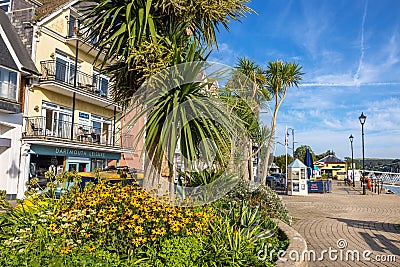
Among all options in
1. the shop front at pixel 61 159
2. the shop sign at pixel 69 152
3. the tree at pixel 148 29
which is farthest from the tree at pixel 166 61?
the shop sign at pixel 69 152

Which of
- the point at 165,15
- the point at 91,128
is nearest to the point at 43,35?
the point at 91,128

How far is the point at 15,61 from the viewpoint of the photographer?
15.6m

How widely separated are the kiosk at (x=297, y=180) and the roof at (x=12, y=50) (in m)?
15.5

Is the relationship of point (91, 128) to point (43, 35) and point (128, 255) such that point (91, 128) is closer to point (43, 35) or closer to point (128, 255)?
point (43, 35)

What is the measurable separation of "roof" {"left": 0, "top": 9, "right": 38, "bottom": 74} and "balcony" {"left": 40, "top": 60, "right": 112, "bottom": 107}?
2.19ft

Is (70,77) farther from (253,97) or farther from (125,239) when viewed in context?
(125,239)

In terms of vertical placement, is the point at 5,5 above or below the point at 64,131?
above

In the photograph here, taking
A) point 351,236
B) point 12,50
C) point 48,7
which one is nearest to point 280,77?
point 351,236

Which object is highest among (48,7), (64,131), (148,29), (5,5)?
(48,7)

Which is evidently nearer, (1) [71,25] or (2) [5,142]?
(2) [5,142]

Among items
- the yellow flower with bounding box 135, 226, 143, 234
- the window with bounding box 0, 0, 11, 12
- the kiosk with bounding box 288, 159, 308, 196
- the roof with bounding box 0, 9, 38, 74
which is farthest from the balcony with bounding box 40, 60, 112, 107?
the yellow flower with bounding box 135, 226, 143, 234

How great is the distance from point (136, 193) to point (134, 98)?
5.45 feet

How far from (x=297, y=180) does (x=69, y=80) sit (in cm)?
1493

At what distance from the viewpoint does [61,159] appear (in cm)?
1858
